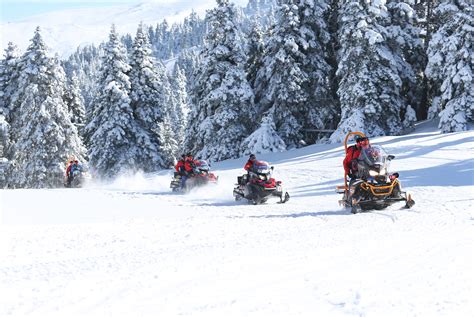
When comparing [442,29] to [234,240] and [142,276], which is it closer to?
[234,240]

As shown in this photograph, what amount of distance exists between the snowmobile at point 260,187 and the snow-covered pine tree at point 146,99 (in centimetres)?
2096

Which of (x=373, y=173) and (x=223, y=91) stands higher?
(x=223, y=91)

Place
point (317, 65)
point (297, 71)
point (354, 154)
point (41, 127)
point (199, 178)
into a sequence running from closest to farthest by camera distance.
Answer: point (354, 154) < point (199, 178) < point (297, 71) < point (41, 127) < point (317, 65)

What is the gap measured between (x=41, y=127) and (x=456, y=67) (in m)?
24.2

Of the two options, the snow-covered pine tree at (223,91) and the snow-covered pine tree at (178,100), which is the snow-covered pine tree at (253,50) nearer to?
the snow-covered pine tree at (223,91)

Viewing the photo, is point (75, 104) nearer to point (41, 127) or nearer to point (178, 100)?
point (41, 127)

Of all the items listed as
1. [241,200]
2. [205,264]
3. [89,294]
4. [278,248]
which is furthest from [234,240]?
[241,200]

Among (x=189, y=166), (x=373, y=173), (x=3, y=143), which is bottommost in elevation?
(x=373, y=173)

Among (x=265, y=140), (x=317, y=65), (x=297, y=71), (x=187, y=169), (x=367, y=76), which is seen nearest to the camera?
(x=187, y=169)

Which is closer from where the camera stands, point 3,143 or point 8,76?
point 3,143

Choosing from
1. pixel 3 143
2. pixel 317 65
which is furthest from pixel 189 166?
pixel 3 143

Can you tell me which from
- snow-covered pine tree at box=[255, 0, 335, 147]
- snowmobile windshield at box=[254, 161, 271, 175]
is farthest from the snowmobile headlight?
snow-covered pine tree at box=[255, 0, 335, 147]

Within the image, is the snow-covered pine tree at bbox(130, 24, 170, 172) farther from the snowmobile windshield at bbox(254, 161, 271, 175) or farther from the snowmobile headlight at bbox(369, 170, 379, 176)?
the snowmobile headlight at bbox(369, 170, 379, 176)

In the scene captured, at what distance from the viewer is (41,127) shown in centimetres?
3125
